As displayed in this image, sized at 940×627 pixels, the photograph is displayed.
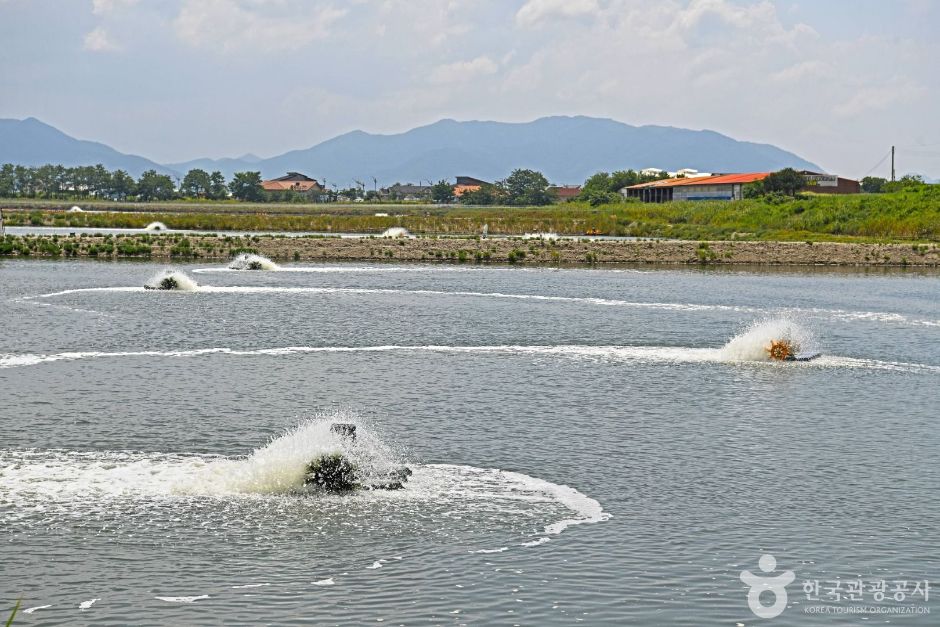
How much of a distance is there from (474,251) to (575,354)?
166 ft

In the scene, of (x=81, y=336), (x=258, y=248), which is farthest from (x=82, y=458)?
(x=258, y=248)

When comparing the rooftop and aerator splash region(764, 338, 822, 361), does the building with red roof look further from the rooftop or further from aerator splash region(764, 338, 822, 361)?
aerator splash region(764, 338, 822, 361)

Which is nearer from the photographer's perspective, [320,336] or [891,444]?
[891,444]

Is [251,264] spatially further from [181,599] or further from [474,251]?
[181,599]

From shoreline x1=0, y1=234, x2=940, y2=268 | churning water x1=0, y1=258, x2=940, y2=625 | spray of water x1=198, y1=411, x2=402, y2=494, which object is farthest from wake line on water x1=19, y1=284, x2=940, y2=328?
spray of water x1=198, y1=411, x2=402, y2=494

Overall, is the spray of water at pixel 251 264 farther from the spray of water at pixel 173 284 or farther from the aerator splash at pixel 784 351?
the aerator splash at pixel 784 351

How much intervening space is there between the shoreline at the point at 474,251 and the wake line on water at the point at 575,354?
45.4m

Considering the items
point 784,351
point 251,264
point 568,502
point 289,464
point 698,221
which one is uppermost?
point 698,221

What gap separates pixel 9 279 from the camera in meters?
59.1

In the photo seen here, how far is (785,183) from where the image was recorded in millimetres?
146000

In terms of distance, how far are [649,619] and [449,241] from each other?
259 feet

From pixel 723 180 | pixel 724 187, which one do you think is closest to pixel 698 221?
pixel 724 187

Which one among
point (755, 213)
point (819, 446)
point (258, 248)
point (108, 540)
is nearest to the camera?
point (108, 540)

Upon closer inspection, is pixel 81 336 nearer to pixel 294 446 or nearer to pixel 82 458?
pixel 82 458
